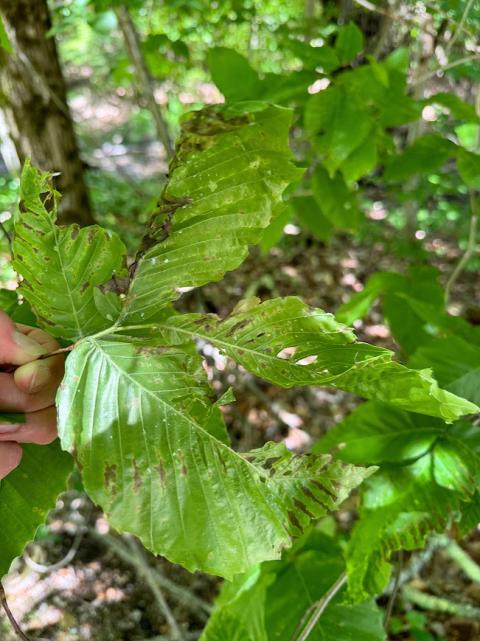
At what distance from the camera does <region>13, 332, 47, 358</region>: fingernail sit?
2.30 ft

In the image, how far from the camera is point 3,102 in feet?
8.27

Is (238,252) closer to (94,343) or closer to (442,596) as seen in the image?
(94,343)

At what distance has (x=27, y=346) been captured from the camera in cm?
71

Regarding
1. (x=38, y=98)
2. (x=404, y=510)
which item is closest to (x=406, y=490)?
(x=404, y=510)

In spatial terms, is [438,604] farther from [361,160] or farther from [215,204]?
[215,204]

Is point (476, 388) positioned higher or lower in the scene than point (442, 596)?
higher

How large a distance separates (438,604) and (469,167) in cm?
167

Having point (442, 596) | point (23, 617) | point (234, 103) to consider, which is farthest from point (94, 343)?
point (442, 596)

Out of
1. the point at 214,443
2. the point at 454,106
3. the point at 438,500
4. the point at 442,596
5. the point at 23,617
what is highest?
the point at 454,106

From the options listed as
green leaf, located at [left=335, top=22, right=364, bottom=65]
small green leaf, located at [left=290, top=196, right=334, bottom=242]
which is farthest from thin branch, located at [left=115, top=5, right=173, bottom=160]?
green leaf, located at [left=335, top=22, right=364, bottom=65]

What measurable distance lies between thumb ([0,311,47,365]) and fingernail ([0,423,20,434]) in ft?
0.26

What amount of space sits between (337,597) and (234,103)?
3.50 feet

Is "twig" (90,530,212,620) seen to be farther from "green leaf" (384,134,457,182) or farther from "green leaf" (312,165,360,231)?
"green leaf" (384,134,457,182)

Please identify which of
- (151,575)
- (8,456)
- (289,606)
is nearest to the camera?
(8,456)
